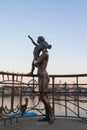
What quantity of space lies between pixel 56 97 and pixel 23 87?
966 millimetres

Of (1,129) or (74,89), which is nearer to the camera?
(1,129)

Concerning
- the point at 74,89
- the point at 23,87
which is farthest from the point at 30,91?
the point at 74,89

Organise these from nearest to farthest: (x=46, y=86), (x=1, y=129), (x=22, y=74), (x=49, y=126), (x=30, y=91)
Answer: (x=1, y=129), (x=49, y=126), (x=46, y=86), (x=22, y=74), (x=30, y=91)

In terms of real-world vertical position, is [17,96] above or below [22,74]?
below

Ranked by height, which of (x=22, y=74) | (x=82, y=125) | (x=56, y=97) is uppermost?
(x=22, y=74)

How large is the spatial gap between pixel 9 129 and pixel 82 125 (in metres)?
1.49

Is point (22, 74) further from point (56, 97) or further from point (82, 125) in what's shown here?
point (82, 125)

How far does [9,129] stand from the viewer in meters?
3.88

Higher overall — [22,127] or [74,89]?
[74,89]

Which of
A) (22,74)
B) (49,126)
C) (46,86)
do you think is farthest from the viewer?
(22,74)

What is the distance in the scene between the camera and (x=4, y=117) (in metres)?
4.30

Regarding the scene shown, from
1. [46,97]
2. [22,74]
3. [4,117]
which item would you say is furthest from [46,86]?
[4,117]

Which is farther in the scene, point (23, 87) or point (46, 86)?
point (23, 87)

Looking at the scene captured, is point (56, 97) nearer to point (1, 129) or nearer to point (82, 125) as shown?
point (82, 125)
